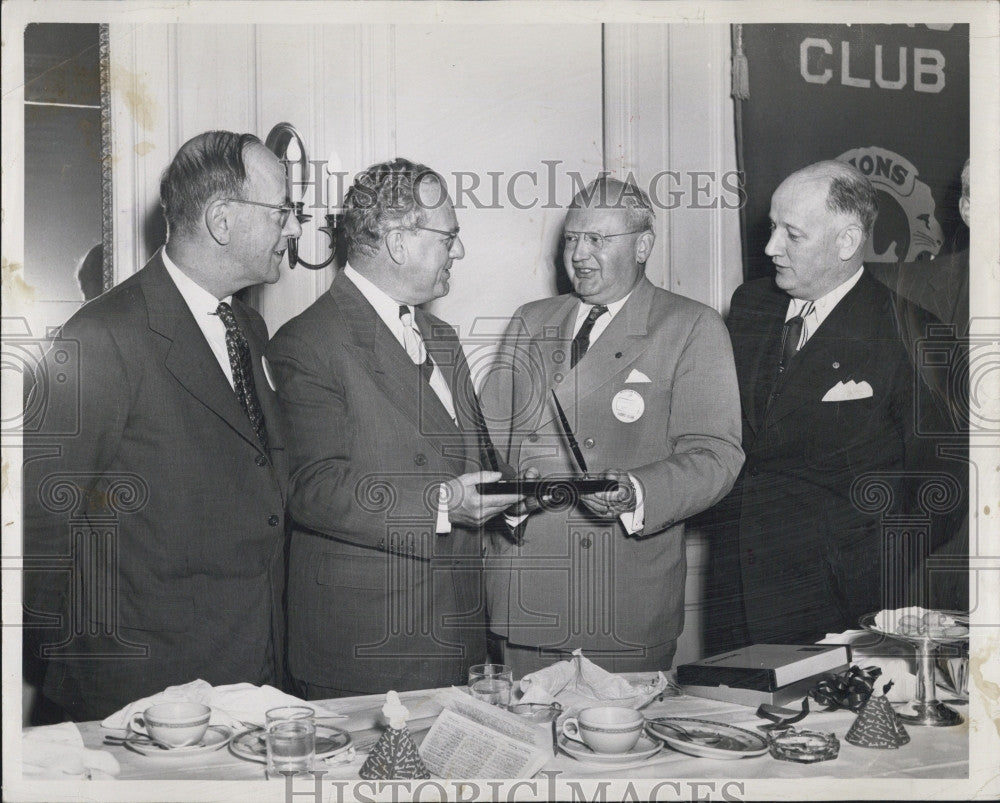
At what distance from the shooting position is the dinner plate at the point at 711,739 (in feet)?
7.90

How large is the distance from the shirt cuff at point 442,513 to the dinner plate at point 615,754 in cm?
74

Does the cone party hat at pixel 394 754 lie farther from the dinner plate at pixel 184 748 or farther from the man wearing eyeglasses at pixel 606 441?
the man wearing eyeglasses at pixel 606 441

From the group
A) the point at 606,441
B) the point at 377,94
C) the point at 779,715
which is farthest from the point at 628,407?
the point at 377,94

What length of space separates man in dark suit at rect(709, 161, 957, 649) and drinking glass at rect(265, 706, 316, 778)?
1288 mm

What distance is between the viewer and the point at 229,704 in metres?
2.61

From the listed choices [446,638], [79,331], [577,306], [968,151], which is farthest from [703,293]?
[79,331]

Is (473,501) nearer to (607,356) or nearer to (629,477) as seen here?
(629,477)

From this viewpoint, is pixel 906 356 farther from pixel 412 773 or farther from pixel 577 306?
pixel 412 773

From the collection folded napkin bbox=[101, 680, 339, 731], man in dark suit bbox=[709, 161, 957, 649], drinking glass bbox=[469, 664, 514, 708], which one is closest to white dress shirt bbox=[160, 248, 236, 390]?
folded napkin bbox=[101, 680, 339, 731]

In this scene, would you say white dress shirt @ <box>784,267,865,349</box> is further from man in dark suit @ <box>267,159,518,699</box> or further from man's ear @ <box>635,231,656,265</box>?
man in dark suit @ <box>267,159,518,699</box>

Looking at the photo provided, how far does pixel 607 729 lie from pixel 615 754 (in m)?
0.06

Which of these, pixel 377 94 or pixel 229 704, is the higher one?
pixel 377 94

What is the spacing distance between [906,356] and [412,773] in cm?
190

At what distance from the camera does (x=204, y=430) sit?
2883 millimetres
